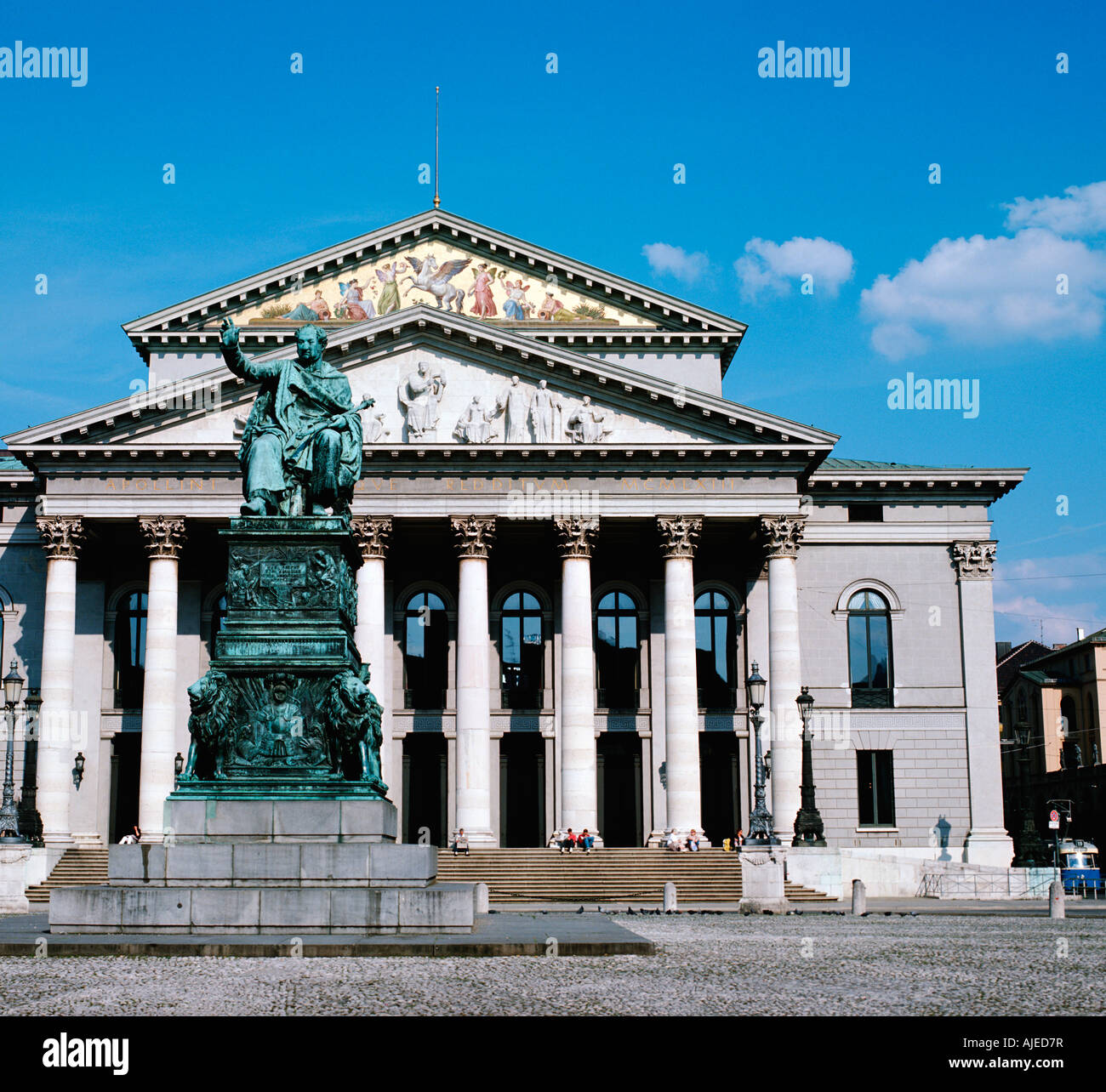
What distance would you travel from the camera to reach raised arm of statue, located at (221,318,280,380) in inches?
660

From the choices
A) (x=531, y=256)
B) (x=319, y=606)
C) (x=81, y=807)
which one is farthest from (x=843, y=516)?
(x=319, y=606)

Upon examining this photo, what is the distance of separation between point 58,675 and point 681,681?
68.2 feet

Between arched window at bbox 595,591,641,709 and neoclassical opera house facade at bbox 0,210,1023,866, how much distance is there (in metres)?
0.09

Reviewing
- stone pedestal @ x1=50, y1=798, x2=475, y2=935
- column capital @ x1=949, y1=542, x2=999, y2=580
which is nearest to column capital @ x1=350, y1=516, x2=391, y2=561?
column capital @ x1=949, y1=542, x2=999, y2=580

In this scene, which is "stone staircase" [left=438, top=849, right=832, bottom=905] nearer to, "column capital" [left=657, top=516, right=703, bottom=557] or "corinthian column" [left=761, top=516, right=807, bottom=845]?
"corinthian column" [left=761, top=516, right=807, bottom=845]

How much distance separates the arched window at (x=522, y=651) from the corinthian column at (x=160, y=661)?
11.8m

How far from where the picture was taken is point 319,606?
655 inches

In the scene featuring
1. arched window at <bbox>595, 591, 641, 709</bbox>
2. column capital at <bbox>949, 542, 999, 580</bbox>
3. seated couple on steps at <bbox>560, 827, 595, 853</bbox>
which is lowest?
seated couple on steps at <bbox>560, 827, 595, 853</bbox>

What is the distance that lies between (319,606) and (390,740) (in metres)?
37.3

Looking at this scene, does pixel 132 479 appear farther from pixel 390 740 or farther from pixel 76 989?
pixel 76 989

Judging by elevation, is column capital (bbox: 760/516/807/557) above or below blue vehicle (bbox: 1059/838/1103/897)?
above

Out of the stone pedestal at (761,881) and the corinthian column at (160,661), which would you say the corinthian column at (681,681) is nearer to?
the stone pedestal at (761,881)

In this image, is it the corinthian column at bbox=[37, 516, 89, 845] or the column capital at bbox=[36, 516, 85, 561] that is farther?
the column capital at bbox=[36, 516, 85, 561]
